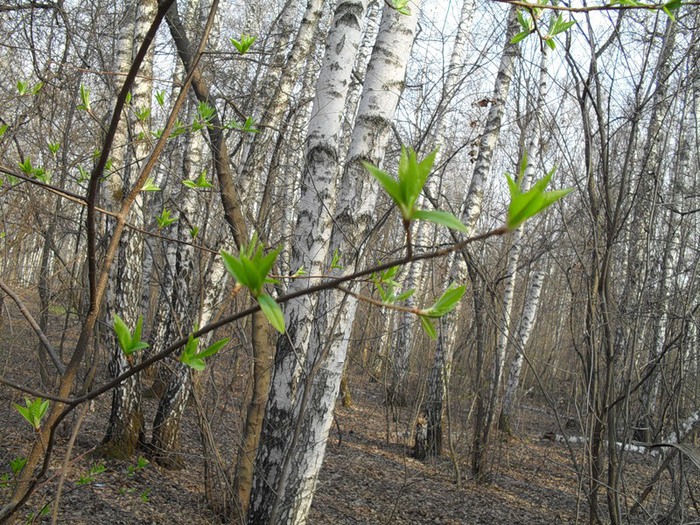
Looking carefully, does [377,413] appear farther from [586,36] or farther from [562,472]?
[586,36]

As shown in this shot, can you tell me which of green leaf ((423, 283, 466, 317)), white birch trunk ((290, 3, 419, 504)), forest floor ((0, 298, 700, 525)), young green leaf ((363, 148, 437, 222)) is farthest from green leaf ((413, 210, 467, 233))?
forest floor ((0, 298, 700, 525))

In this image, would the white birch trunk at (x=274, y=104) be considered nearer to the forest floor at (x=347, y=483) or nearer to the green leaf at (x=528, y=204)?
the forest floor at (x=347, y=483)

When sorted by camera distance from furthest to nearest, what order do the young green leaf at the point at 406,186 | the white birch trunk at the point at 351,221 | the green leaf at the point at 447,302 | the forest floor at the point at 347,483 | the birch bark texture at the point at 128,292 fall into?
the birch bark texture at the point at 128,292
the forest floor at the point at 347,483
the white birch trunk at the point at 351,221
the green leaf at the point at 447,302
the young green leaf at the point at 406,186

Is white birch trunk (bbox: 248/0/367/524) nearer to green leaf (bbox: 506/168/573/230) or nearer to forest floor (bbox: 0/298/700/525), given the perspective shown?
forest floor (bbox: 0/298/700/525)

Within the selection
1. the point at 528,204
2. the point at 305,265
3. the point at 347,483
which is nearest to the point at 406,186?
the point at 528,204

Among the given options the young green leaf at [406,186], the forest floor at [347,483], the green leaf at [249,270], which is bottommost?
the forest floor at [347,483]

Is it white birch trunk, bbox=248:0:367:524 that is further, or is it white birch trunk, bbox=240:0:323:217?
white birch trunk, bbox=240:0:323:217

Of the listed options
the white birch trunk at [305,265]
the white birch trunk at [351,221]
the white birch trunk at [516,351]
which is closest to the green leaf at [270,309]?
the white birch trunk at [351,221]

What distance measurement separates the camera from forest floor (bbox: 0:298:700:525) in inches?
151

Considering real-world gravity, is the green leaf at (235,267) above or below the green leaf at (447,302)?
below

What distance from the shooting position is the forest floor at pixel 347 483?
3838 millimetres

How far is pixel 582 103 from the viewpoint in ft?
8.18

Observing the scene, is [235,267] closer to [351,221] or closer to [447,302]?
[447,302]

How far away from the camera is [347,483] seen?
17.9ft
